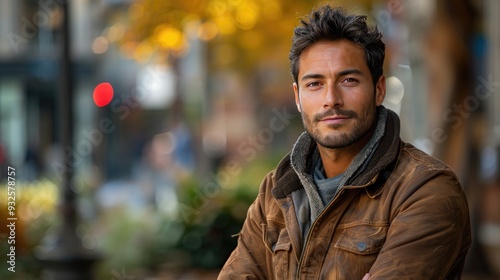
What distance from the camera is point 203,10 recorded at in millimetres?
13430

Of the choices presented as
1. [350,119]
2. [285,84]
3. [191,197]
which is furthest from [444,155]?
[285,84]

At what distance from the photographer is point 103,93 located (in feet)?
106

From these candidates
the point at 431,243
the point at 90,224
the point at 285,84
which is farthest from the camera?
the point at 285,84

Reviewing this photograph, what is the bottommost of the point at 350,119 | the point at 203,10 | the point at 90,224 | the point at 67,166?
the point at 90,224

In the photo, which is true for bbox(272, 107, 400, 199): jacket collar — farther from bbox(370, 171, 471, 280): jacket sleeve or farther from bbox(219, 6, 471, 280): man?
bbox(370, 171, 471, 280): jacket sleeve

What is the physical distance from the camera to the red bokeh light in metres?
30.4

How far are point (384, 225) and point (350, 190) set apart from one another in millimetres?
149

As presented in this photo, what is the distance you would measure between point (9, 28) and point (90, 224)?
64.7 ft

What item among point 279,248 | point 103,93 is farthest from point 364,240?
point 103,93

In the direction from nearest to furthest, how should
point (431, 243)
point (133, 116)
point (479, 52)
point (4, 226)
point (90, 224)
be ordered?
point (431, 243) < point (4, 226) < point (90, 224) < point (479, 52) < point (133, 116)

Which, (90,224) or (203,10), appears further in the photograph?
(90,224)

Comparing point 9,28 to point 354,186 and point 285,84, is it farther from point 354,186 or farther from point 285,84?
point 354,186

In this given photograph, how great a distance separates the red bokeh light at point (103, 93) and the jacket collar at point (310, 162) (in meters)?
26.9

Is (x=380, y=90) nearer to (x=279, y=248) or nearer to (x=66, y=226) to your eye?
(x=279, y=248)
